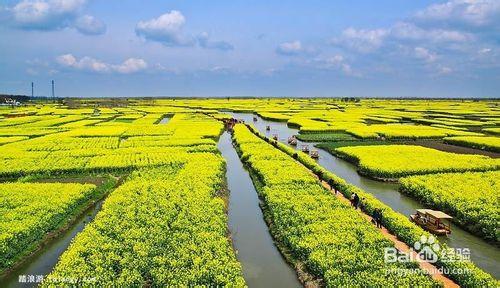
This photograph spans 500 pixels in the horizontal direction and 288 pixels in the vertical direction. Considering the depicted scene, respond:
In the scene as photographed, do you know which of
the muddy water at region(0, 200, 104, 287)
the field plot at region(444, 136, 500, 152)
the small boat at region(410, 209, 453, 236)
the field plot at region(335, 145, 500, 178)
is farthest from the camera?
the field plot at region(444, 136, 500, 152)

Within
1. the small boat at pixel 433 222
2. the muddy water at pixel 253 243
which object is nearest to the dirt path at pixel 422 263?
the small boat at pixel 433 222

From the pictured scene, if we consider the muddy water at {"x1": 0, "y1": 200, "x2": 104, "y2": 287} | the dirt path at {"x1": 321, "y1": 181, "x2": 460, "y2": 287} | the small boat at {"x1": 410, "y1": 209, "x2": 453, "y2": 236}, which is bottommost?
the muddy water at {"x1": 0, "y1": 200, "x2": 104, "y2": 287}

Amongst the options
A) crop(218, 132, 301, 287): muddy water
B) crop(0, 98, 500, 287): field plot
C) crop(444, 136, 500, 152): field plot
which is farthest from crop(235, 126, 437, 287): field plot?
crop(444, 136, 500, 152): field plot

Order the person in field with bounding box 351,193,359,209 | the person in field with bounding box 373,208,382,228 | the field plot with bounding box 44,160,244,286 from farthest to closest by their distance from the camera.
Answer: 1. the person in field with bounding box 351,193,359,209
2. the person in field with bounding box 373,208,382,228
3. the field plot with bounding box 44,160,244,286

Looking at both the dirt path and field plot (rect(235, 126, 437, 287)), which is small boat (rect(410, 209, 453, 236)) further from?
field plot (rect(235, 126, 437, 287))

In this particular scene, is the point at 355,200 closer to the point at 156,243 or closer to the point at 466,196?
the point at 466,196

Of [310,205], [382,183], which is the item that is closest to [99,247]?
[310,205]
